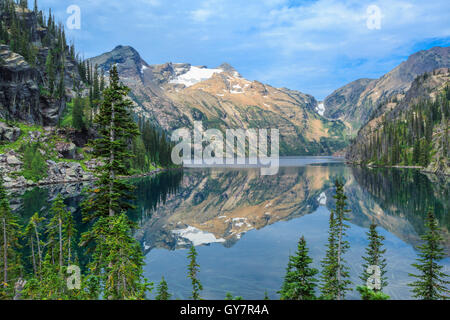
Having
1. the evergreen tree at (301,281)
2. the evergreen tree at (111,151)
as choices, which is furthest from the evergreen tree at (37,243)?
the evergreen tree at (301,281)

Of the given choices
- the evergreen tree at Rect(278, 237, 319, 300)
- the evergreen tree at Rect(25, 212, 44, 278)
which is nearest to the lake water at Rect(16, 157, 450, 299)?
the evergreen tree at Rect(25, 212, 44, 278)

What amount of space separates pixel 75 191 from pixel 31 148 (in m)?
35.4

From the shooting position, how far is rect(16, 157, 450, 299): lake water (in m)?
38.8

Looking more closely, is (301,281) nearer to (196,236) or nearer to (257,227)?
(196,236)

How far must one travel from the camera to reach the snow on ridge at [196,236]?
57312mm

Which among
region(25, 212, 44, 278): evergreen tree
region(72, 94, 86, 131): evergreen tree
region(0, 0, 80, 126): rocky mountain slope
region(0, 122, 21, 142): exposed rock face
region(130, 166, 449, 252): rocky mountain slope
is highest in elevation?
region(0, 0, 80, 126): rocky mountain slope

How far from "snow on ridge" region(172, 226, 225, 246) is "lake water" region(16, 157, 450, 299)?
0.21 meters

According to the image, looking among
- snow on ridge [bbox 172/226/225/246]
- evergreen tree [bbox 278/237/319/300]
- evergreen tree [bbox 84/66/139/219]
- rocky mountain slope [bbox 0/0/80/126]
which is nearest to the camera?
evergreen tree [bbox 278/237/319/300]

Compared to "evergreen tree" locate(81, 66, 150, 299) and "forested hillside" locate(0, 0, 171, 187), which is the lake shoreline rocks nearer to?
"forested hillside" locate(0, 0, 171, 187)

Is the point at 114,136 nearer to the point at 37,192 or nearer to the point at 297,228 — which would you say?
the point at 297,228

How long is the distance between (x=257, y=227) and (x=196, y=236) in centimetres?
1569

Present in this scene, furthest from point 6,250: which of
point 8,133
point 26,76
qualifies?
point 26,76

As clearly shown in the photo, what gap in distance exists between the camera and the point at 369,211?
79.9 meters
